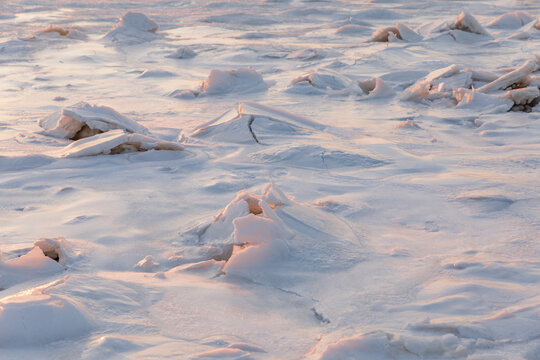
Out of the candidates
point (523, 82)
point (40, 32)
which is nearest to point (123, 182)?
point (523, 82)

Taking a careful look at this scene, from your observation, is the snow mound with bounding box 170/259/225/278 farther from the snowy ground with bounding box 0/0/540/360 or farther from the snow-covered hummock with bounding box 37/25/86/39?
the snow-covered hummock with bounding box 37/25/86/39

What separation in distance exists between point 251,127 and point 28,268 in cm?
167

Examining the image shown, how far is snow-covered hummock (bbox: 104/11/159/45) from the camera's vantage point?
6.93m

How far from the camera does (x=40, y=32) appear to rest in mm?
7062

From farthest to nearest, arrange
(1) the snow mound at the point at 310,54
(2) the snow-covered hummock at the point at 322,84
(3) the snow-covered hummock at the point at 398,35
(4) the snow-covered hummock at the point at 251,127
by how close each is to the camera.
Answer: (3) the snow-covered hummock at the point at 398,35, (1) the snow mound at the point at 310,54, (2) the snow-covered hummock at the point at 322,84, (4) the snow-covered hummock at the point at 251,127

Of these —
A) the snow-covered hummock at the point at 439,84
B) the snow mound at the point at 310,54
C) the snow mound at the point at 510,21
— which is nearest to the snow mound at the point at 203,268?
the snow-covered hummock at the point at 439,84

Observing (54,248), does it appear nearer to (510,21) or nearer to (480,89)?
(480,89)

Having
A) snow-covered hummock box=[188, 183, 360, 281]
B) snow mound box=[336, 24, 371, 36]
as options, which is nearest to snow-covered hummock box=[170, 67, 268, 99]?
snow-covered hummock box=[188, 183, 360, 281]

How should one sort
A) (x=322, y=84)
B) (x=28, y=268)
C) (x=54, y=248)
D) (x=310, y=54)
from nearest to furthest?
(x=28, y=268), (x=54, y=248), (x=322, y=84), (x=310, y=54)

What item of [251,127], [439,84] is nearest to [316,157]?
[251,127]

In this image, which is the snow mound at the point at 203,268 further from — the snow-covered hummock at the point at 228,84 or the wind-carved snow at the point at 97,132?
the snow-covered hummock at the point at 228,84

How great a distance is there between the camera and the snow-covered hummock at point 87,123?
331 centimetres

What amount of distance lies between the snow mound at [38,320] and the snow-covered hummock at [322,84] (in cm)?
304

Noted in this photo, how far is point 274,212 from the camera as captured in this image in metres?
2.00
